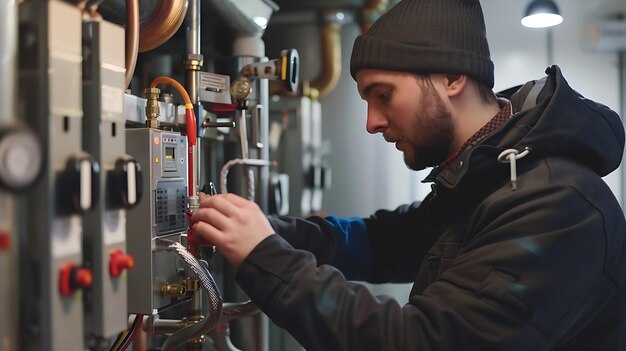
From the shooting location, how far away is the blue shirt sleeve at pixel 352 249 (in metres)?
1.45

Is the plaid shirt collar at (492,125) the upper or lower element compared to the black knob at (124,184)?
upper

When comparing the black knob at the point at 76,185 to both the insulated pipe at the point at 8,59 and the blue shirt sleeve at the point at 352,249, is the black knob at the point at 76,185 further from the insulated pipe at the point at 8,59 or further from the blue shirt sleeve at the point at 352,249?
the blue shirt sleeve at the point at 352,249

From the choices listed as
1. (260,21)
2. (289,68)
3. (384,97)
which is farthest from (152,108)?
(260,21)

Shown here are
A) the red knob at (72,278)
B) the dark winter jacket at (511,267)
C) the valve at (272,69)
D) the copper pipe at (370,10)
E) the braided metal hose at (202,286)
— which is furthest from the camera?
the copper pipe at (370,10)

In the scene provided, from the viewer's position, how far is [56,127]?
71cm

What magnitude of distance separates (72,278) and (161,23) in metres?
0.74

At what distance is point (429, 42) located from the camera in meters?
1.20

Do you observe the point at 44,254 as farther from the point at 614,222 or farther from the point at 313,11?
the point at 313,11

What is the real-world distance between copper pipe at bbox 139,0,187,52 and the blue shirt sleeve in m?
0.58

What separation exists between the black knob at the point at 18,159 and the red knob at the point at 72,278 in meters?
0.13

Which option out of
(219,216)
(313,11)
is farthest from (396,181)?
(219,216)

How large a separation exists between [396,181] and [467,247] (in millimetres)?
1632

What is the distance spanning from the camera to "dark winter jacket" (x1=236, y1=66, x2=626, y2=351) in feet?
2.98

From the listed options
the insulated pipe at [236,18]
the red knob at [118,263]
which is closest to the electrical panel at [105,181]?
the red knob at [118,263]
